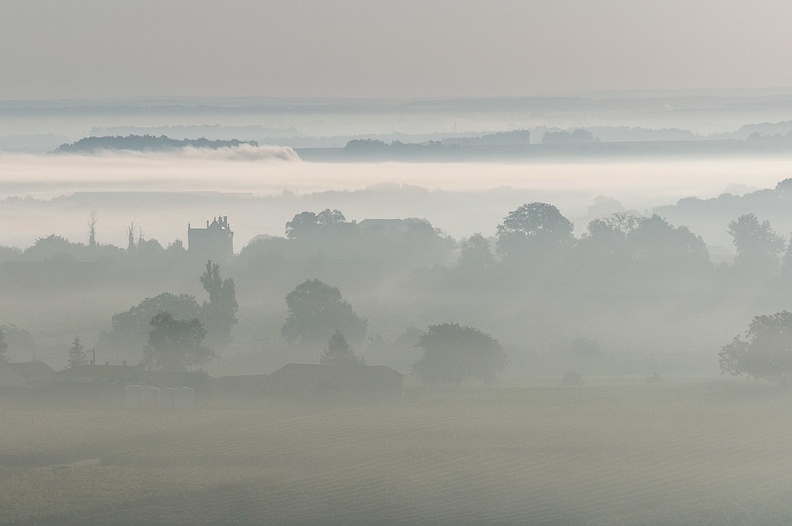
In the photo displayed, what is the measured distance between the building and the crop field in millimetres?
80385

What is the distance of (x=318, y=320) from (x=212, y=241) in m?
58.5

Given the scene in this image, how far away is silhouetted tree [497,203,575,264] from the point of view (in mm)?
173125

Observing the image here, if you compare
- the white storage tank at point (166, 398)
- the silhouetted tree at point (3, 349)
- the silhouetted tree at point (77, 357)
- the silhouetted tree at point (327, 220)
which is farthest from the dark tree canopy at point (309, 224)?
the white storage tank at point (166, 398)

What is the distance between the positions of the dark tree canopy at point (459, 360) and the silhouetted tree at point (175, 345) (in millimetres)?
16313

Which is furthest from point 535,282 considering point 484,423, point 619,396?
point 484,423

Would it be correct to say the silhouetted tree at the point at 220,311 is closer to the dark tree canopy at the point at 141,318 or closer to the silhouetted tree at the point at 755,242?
the dark tree canopy at the point at 141,318

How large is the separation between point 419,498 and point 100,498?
537 inches

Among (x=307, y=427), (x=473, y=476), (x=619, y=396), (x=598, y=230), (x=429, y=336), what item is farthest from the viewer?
(x=598, y=230)

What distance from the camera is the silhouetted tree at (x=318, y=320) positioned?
12519 centimetres

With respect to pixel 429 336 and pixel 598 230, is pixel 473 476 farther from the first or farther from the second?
pixel 598 230

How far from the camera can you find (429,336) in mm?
110812

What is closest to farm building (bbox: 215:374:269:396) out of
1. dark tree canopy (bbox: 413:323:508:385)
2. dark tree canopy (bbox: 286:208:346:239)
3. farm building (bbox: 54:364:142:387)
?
farm building (bbox: 54:364:142:387)

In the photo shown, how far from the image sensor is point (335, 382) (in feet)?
335

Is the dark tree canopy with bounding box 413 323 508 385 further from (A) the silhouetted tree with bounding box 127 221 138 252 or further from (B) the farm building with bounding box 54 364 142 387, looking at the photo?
(A) the silhouetted tree with bounding box 127 221 138 252
